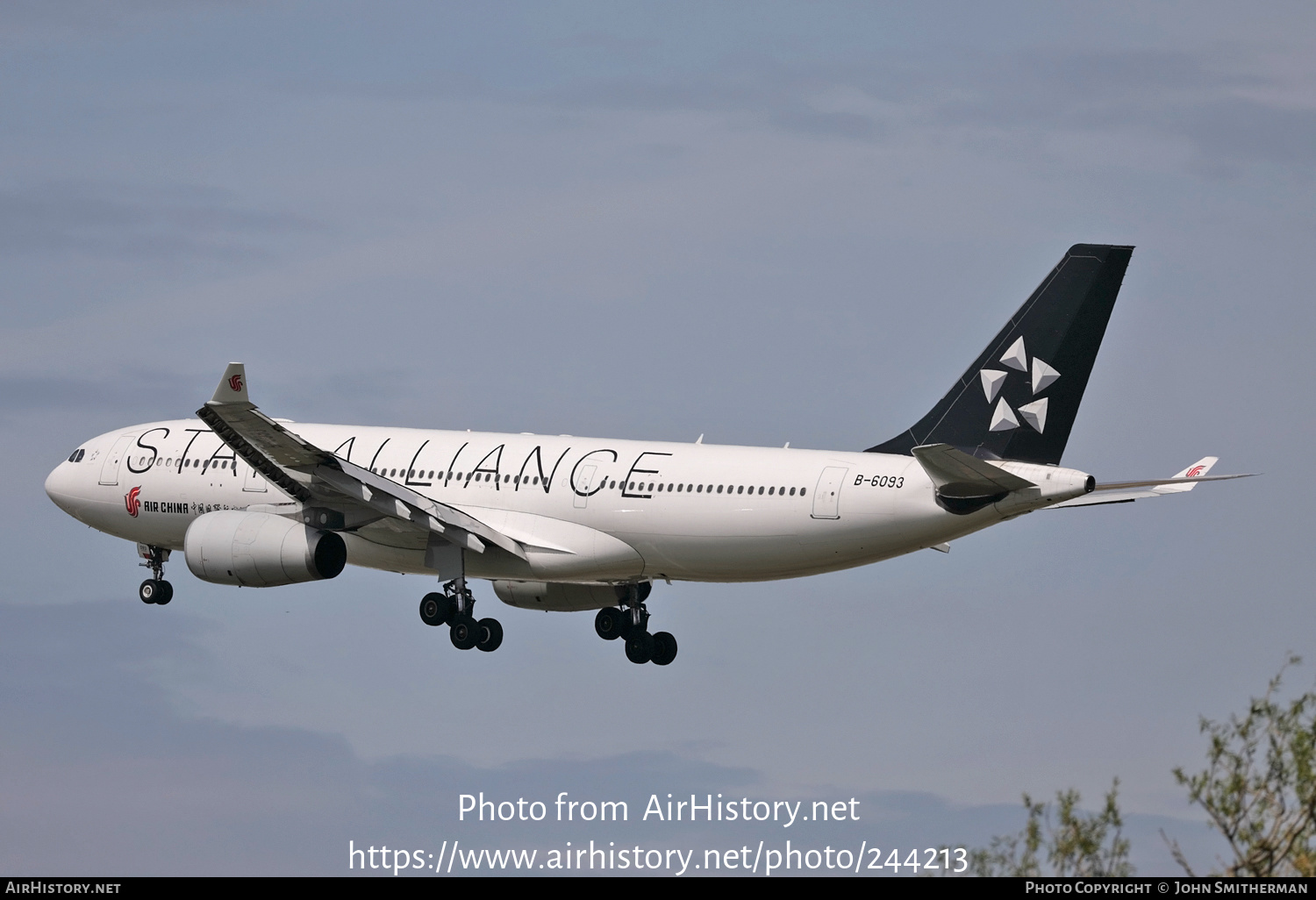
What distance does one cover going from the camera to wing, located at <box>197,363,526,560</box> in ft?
155

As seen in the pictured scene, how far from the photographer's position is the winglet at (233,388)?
45.6m

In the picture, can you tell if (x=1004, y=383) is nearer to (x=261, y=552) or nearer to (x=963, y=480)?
(x=963, y=480)

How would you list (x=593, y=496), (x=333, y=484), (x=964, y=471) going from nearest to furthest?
(x=964, y=471)
(x=333, y=484)
(x=593, y=496)

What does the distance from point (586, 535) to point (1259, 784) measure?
25749 millimetres

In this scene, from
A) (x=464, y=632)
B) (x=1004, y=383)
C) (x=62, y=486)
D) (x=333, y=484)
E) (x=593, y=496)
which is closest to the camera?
(x=1004, y=383)

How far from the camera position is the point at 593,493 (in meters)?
50.2

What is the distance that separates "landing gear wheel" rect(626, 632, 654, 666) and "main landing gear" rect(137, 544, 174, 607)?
1334 cm

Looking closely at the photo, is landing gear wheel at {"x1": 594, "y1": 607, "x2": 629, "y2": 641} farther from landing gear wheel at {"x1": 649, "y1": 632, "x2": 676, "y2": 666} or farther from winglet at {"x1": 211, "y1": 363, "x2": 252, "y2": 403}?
winglet at {"x1": 211, "y1": 363, "x2": 252, "y2": 403}

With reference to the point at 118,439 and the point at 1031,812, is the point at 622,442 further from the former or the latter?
the point at 1031,812

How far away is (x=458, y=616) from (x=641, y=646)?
5685mm

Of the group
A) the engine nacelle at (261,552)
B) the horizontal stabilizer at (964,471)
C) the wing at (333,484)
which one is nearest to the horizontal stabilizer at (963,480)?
the horizontal stabilizer at (964,471)

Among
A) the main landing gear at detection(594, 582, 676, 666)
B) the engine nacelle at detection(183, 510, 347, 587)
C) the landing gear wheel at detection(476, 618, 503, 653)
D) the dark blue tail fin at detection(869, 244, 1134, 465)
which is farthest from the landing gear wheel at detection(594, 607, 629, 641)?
the dark blue tail fin at detection(869, 244, 1134, 465)

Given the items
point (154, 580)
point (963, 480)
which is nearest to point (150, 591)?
point (154, 580)
